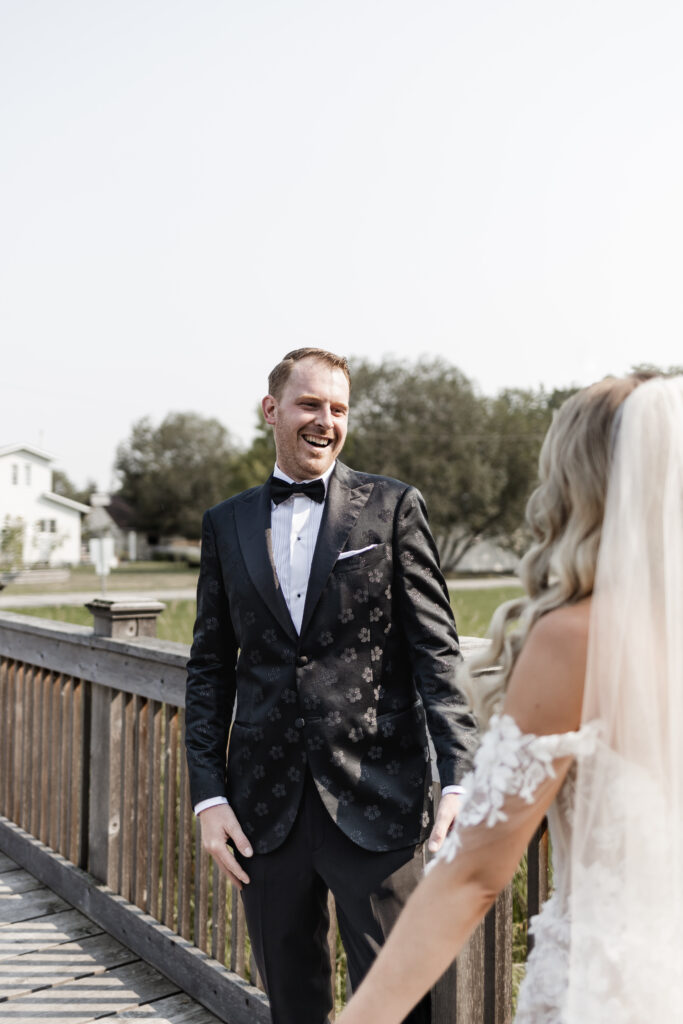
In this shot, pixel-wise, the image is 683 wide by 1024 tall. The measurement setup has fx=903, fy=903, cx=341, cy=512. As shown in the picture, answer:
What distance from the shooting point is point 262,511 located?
7.16 ft

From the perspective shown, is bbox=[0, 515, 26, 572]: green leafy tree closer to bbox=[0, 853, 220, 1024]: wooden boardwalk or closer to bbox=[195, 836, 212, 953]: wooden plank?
bbox=[0, 853, 220, 1024]: wooden boardwalk

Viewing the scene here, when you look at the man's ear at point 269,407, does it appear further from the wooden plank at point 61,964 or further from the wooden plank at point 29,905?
the wooden plank at point 29,905

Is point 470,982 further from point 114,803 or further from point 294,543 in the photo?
point 114,803

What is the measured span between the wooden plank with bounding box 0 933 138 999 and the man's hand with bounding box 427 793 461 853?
1.78 metres

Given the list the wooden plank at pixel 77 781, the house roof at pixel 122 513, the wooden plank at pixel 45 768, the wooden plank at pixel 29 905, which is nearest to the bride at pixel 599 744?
the wooden plank at pixel 77 781

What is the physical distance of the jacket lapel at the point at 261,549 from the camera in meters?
2.02

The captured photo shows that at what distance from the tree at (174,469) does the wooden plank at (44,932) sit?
2688 inches

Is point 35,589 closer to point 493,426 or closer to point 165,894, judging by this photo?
point 493,426

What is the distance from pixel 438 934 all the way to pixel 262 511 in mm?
1210

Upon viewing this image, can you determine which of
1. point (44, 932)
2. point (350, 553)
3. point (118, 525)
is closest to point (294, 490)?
point (350, 553)

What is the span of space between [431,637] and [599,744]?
86 centimetres

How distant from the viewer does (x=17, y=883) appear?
388 cm

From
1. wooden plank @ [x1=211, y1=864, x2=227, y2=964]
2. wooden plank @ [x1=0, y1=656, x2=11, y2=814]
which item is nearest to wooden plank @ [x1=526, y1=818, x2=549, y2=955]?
wooden plank @ [x1=211, y1=864, x2=227, y2=964]

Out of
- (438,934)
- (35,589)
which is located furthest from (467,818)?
(35,589)
